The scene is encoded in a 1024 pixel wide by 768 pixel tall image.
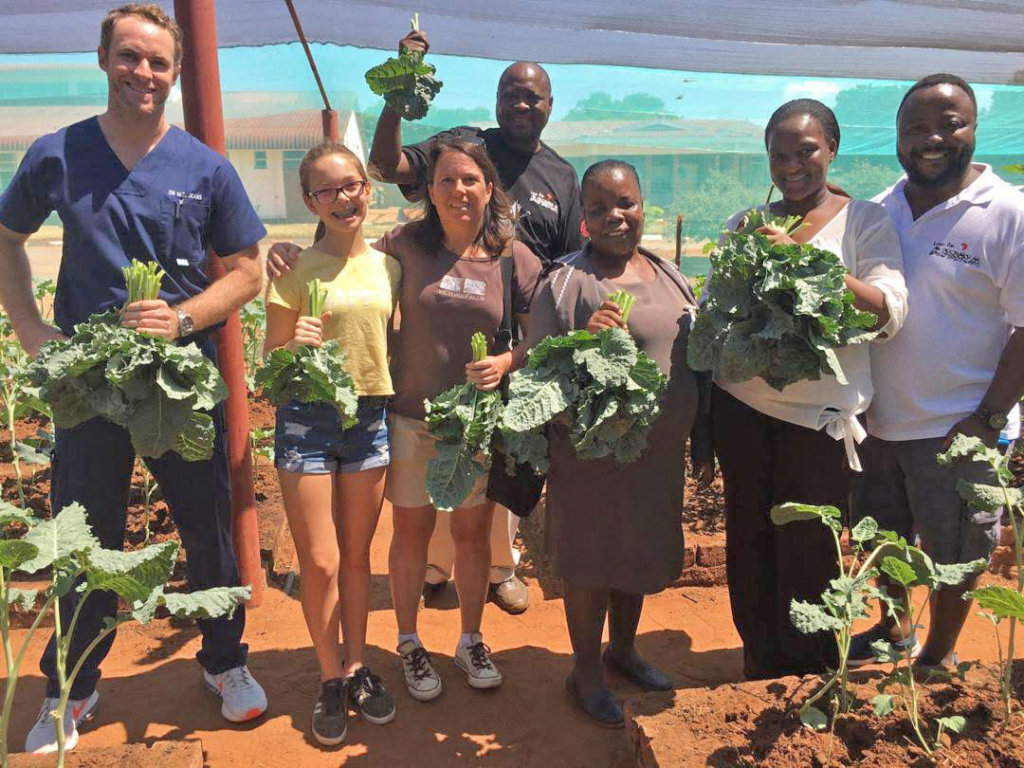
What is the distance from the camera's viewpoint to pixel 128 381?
2.72m

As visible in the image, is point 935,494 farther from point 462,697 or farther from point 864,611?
point 462,697

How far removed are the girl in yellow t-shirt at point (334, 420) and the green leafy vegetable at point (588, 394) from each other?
596 millimetres

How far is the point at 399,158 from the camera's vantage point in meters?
3.67

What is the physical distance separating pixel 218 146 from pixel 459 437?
6.83 feet

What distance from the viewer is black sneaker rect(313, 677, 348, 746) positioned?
10.8 ft


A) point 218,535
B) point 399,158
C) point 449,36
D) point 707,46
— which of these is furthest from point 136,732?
point 707,46

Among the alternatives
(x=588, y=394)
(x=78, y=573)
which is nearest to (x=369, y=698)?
(x=78, y=573)

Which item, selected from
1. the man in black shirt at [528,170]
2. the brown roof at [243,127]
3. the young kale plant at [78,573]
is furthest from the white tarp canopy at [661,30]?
the brown roof at [243,127]

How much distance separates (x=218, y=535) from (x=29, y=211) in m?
1.41

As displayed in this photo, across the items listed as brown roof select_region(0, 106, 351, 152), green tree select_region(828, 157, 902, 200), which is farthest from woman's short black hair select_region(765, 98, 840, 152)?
green tree select_region(828, 157, 902, 200)

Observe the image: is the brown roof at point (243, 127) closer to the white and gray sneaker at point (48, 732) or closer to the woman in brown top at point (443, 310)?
the woman in brown top at point (443, 310)

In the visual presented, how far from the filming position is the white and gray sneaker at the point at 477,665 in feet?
12.0

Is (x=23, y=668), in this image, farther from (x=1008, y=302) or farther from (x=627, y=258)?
(x=1008, y=302)

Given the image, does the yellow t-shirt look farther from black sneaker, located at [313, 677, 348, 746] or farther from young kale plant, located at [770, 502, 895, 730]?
young kale plant, located at [770, 502, 895, 730]
